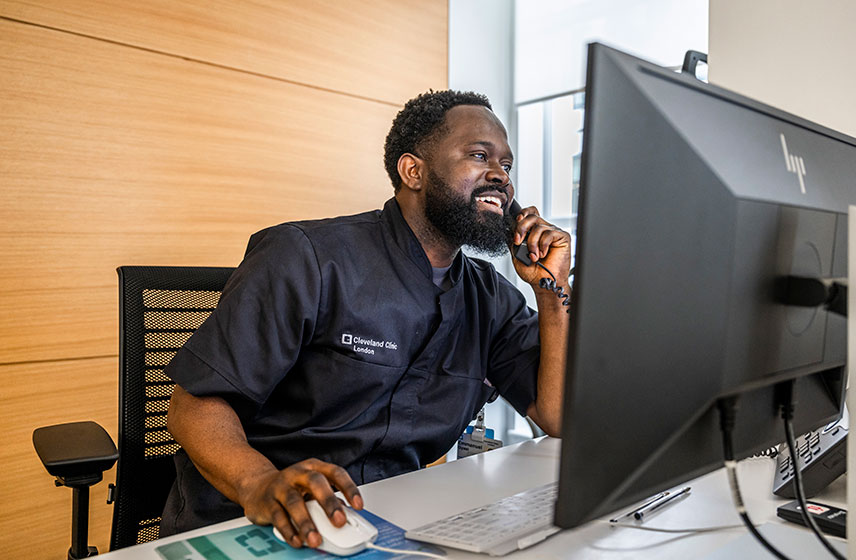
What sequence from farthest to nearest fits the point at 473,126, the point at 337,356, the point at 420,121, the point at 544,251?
1. the point at 420,121
2. the point at 473,126
3. the point at 544,251
4. the point at 337,356

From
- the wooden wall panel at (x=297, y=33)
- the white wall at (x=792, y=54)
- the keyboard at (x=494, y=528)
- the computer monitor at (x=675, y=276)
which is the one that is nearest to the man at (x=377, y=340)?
the keyboard at (x=494, y=528)

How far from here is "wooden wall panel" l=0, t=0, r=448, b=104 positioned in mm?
2020

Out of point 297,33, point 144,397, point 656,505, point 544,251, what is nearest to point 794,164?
point 656,505

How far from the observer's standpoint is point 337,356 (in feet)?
3.91

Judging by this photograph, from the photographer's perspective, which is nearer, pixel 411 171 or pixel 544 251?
pixel 544 251

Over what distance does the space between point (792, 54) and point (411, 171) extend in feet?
3.33

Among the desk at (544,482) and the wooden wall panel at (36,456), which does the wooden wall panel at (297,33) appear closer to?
the wooden wall panel at (36,456)

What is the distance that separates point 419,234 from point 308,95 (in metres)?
1.27

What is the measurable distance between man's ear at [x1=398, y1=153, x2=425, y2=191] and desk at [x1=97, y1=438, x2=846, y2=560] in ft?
2.10

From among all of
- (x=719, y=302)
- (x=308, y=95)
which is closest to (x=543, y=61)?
(x=308, y=95)

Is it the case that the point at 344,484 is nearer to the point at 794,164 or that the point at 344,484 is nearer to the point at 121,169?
the point at 794,164

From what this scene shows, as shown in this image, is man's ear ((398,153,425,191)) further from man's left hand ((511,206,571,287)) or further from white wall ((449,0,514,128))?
white wall ((449,0,514,128))

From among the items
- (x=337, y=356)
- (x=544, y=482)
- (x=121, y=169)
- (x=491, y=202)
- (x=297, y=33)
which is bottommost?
(x=544, y=482)

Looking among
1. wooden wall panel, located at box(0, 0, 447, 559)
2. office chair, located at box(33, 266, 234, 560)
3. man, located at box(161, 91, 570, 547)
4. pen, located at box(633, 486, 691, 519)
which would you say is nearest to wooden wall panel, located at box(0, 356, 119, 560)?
wooden wall panel, located at box(0, 0, 447, 559)
